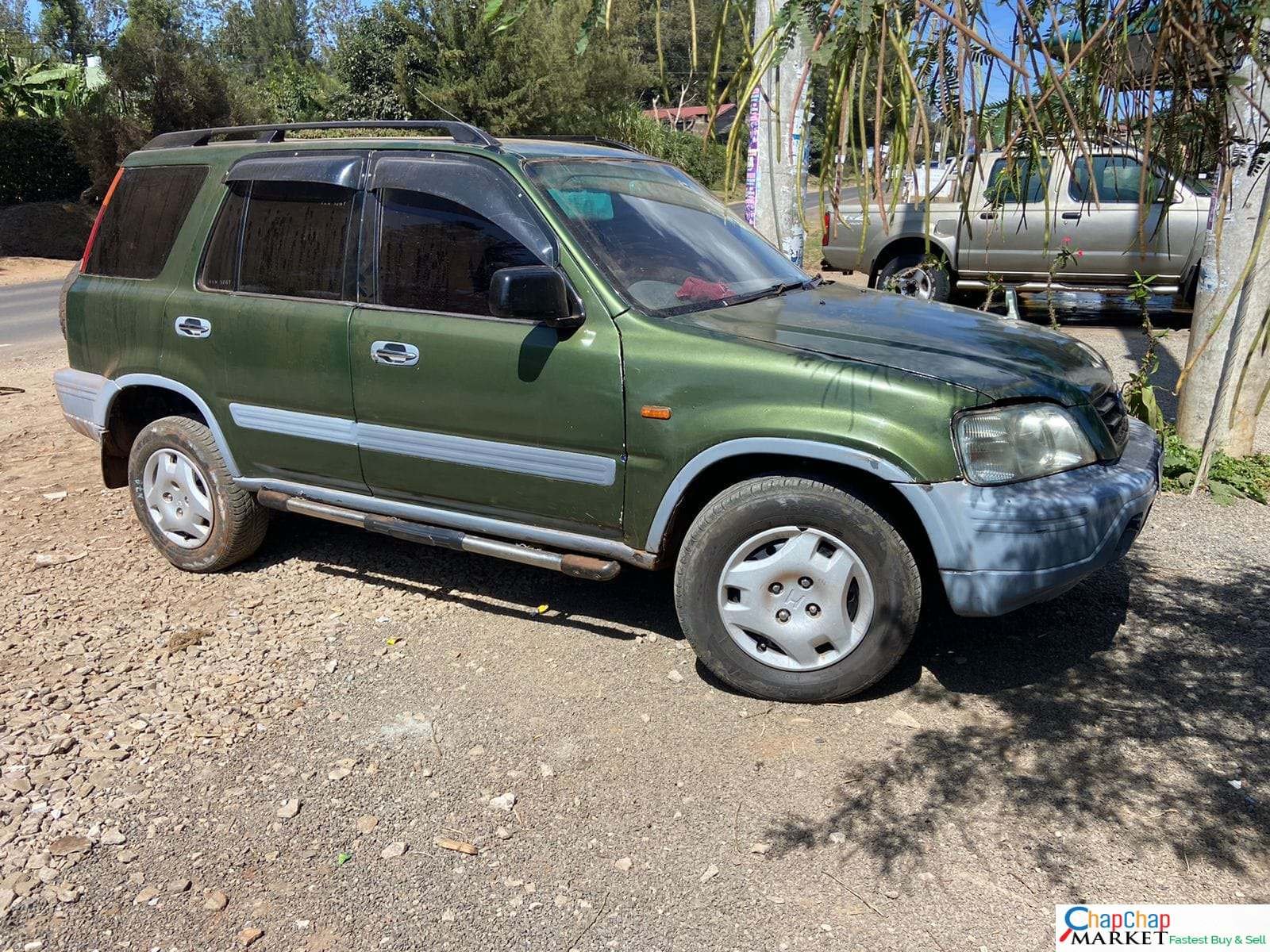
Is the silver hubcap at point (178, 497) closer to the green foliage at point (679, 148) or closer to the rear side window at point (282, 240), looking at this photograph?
the rear side window at point (282, 240)

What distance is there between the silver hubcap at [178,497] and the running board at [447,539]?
0.37 m

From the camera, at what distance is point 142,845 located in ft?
10.3

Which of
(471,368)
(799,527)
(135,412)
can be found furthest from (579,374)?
(135,412)

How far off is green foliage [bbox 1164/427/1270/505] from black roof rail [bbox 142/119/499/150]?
4240 millimetres

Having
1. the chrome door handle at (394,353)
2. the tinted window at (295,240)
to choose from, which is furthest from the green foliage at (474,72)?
the chrome door handle at (394,353)

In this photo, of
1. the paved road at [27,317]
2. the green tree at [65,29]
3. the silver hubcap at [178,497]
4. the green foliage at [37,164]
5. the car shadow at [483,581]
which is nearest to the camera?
the car shadow at [483,581]

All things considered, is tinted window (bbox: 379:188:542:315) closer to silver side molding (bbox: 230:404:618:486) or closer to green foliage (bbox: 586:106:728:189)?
silver side molding (bbox: 230:404:618:486)

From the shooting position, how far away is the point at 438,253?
14.0 ft

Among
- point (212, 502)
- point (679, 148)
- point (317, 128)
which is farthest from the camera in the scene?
point (212, 502)

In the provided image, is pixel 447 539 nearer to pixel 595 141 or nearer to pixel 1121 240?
pixel 595 141

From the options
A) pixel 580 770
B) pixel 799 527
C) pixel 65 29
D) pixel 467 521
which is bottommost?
pixel 580 770

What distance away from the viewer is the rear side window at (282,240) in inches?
177

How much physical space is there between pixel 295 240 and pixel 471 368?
3.78ft

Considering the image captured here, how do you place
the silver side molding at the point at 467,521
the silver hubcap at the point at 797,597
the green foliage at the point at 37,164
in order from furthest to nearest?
1. the green foliage at the point at 37,164
2. the silver side molding at the point at 467,521
3. the silver hubcap at the point at 797,597
